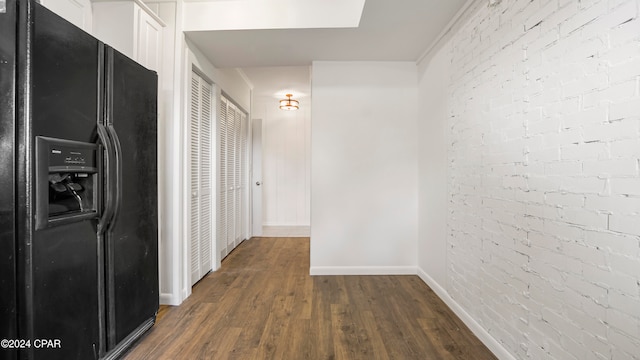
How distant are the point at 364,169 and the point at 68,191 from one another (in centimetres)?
255

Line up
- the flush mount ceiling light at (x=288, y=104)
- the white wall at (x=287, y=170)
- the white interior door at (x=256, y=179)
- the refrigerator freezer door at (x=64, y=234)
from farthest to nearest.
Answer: the white wall at (x=287, y=170)
the flush mount ceiling light at (x=288, y=104)
the white interior door at (x=256, y=179)
the refrigerator freezer door at (x=64, y=234)

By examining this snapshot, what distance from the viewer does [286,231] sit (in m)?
5.62

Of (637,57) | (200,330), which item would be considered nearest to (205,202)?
(200,330)

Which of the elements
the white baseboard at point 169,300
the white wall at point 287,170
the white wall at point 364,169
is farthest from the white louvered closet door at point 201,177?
the white wall at point 287,170

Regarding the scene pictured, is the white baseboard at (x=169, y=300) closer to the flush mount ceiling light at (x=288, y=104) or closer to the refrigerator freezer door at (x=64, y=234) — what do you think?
the refrigerator freezer door at (x=64, y=234)

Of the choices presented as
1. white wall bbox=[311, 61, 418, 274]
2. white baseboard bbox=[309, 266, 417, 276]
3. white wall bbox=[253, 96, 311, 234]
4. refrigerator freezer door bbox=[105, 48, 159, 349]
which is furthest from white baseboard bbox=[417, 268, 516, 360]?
white wall bbox=[253, 96, 311, 234]

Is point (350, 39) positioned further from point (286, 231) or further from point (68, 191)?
point (286, 231)

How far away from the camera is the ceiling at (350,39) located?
2.29 m

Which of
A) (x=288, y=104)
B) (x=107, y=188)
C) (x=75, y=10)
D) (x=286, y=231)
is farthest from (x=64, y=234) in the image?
(x=288, y=104)

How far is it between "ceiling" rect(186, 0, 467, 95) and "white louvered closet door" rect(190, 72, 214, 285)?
438mm

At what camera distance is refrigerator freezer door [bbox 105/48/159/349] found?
1.62 m

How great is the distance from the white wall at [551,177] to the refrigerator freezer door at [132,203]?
7.13 feet

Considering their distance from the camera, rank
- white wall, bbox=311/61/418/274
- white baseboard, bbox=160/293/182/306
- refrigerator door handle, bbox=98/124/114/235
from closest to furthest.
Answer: refrigerator door handle, bbox=98/124/114/235, white baseboard, bbox=160/293/182/306, white wall, bbox=311/61/418/274

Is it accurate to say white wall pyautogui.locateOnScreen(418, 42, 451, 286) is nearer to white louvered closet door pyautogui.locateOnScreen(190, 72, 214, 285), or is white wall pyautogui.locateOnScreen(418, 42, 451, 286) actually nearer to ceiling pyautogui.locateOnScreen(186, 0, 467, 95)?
ceiling pyautogui.locateOnScreen(186, 0, 467, 95)
